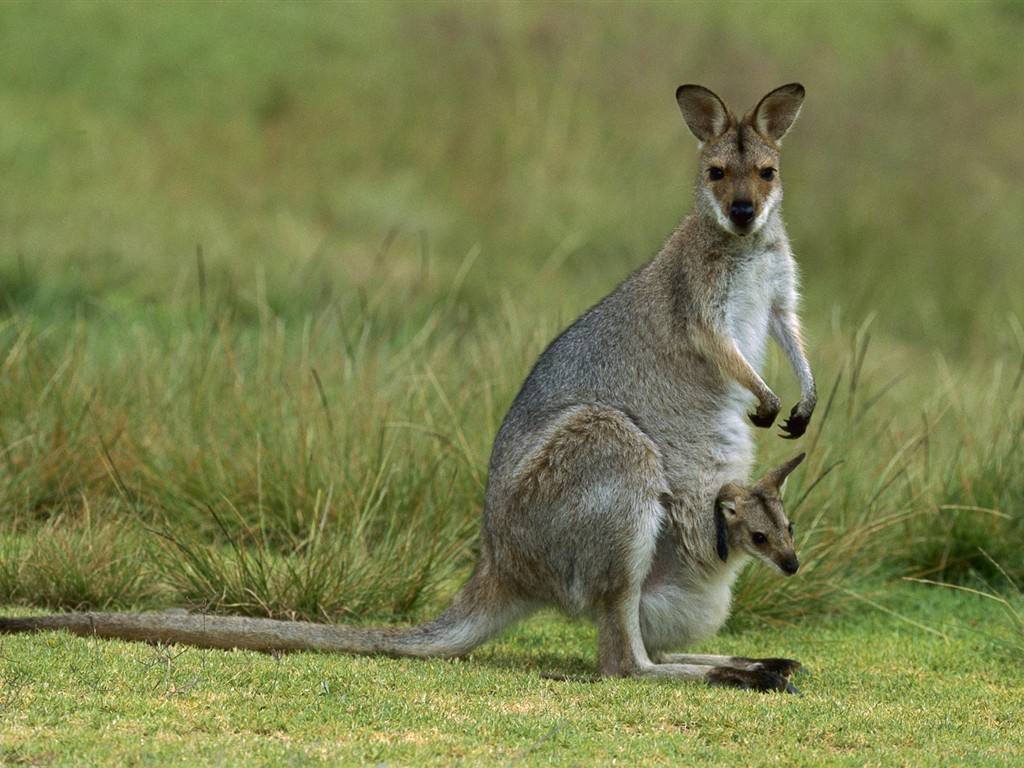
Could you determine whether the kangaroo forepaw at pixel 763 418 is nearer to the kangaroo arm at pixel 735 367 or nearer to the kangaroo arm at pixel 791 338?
the kangaroo arm at pixel 735 367

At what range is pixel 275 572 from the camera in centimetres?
587

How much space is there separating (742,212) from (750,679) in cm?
177

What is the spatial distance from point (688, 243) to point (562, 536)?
4.62 ft

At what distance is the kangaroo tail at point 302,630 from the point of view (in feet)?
16.3

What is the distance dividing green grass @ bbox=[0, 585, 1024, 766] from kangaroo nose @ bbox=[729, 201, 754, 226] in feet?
5.79

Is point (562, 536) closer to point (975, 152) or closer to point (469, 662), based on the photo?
point (469, 662)

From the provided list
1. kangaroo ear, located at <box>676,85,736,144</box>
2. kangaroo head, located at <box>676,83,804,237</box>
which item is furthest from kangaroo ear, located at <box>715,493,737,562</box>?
kangaroo ear, located at <box>676,85,736,144</box>

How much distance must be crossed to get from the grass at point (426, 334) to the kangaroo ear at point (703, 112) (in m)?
1.44

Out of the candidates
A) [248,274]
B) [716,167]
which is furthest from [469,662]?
[248,274]

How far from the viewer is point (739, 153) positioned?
5.50 meters

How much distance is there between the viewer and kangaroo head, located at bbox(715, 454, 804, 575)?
517 cm

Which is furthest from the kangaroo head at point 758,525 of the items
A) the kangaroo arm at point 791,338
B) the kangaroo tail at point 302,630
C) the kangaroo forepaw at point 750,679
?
the kangaroo tail at point 302,630

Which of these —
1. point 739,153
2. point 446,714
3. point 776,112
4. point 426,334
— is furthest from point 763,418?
point 426,334

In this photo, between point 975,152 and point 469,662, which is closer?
point 469,662
